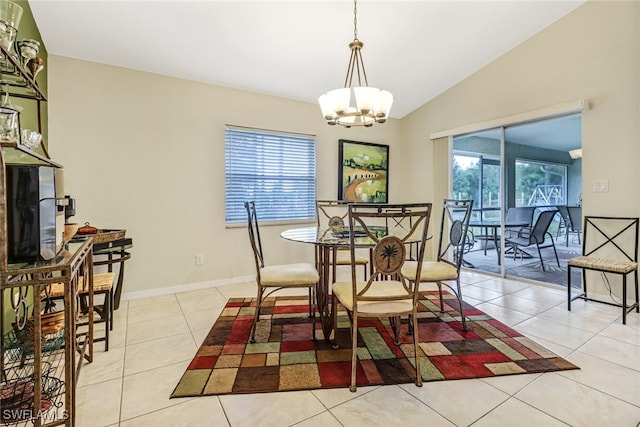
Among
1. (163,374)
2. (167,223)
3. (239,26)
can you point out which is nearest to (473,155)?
(239,26)

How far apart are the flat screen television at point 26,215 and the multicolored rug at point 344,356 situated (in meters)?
0.98

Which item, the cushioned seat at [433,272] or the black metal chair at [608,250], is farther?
the black metal chair at [608,250]

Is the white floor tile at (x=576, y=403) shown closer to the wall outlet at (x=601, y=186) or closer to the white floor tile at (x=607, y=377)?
the white floor tile at (x=607, y=377)

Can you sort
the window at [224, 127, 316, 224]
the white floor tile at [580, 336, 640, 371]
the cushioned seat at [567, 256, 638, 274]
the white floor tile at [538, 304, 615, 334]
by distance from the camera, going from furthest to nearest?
1. the window at [224, 127, 316, 224]
2. the cushioned seat at [567, 256, 638, 274]
3. the white floor tile at [538, 304, 615, 334]
4. the white floor tile at [580, 336, 640, 371]

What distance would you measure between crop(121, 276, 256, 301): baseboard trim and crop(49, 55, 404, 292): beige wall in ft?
0.15

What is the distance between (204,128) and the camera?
138 inches

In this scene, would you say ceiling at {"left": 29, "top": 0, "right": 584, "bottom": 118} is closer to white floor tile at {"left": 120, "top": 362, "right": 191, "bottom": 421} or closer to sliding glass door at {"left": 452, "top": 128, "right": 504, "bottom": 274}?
sliding glass door at {"left": 452, "top": 128, "right": 504, "bottom": 274}

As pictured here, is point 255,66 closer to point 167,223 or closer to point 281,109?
point 281,109

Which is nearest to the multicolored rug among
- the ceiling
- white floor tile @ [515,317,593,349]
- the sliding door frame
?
white floor tile @ [515,317,593,349]

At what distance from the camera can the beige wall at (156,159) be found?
9.53 ft

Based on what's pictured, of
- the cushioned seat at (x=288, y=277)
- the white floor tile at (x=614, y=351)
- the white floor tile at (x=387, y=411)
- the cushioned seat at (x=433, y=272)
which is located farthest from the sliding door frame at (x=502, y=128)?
the white floor tile at (x=387, y=411)

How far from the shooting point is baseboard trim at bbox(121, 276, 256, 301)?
3188 mm

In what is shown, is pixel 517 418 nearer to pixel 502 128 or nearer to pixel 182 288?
pixel 182 288

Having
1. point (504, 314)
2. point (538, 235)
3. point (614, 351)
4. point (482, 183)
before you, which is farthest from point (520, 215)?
point (614, 351)
